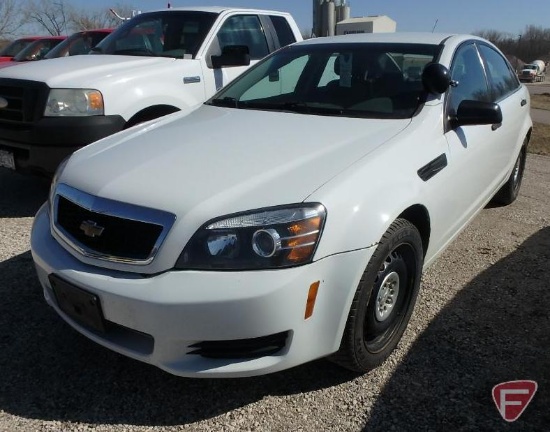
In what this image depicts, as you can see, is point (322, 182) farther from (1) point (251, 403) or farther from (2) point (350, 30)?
(2) point (350, 30)

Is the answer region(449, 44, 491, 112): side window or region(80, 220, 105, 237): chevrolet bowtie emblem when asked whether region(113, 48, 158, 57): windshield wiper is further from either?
region(80, 220, 105, 237): chevrolet bowtie emblem

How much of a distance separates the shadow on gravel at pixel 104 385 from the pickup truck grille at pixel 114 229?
0.68 meters

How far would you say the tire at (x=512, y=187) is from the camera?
5016mm

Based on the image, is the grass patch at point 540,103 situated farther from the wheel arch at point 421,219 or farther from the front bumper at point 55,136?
the wheel arch at point 421,219

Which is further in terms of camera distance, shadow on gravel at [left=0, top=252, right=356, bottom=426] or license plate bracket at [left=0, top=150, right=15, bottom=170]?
license plate bracket at [left=0, top=150, right=15, bottom=170]

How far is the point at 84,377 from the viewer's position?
2527mm

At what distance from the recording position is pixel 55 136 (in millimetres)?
4242

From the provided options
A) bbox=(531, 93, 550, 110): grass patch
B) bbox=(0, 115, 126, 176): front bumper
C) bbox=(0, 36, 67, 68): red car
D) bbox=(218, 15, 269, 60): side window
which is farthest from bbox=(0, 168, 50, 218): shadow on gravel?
bbox=(531, 93, 550, 110): grass patch

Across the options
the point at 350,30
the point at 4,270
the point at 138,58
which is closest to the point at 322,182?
the point at 4,270

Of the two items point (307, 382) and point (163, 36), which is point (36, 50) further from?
point (307, 382)

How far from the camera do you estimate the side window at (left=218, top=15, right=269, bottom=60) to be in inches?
215

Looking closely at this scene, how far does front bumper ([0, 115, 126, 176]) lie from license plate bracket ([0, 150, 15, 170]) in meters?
0.17

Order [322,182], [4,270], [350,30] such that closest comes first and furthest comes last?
1. [322,182]
2. [4,270]
3. [350,30]

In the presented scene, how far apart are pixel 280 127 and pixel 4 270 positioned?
216 centimetres
